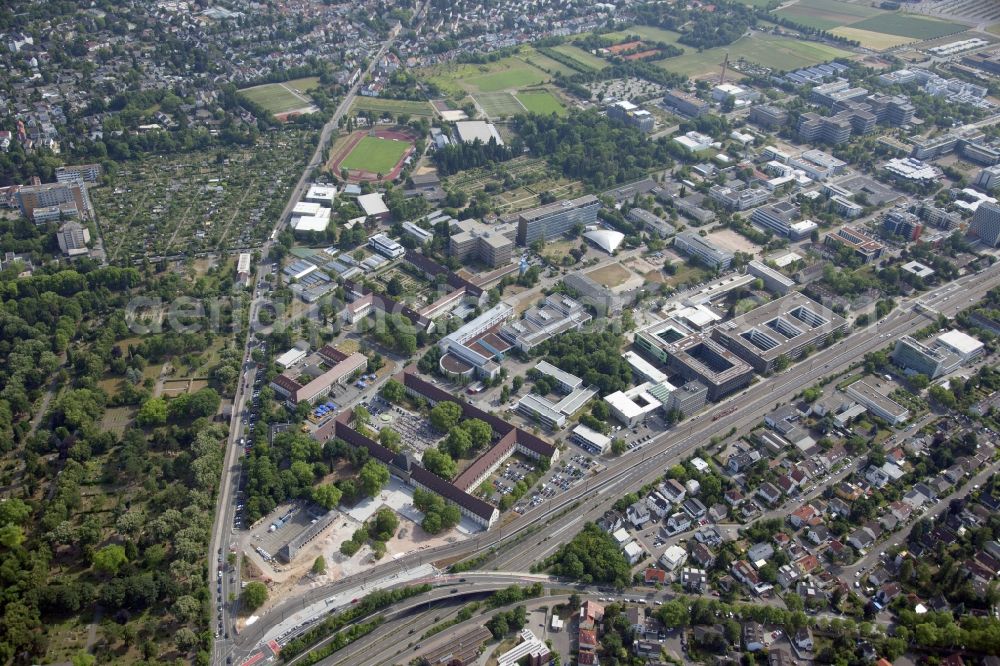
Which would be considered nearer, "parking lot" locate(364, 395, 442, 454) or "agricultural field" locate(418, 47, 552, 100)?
"parking lot" locate(364, 395, 442, 454)

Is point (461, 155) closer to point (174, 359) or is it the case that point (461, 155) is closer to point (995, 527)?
point (174, 359)

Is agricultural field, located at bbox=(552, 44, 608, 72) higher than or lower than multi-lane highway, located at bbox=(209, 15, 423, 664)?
higher

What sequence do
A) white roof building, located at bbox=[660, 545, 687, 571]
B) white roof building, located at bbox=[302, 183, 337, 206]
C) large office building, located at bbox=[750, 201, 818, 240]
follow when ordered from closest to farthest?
1. white roof building, located at bbox=[660, 545, 687, 571]
2. large office building, located at bbox=[750, 201, 818, 240]
3. white roof building, located at bbox=[302, 183, 337, 206]

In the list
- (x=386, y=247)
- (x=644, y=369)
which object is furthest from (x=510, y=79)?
(x=644, y=369)

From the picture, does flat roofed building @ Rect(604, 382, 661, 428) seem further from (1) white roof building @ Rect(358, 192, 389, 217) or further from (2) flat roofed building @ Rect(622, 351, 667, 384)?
(1) white roof building @ Rect(358, 192, 389, 217)

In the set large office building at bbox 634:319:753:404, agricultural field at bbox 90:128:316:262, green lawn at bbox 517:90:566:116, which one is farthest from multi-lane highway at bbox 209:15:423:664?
green lawn at bbox 517:90:566:116
